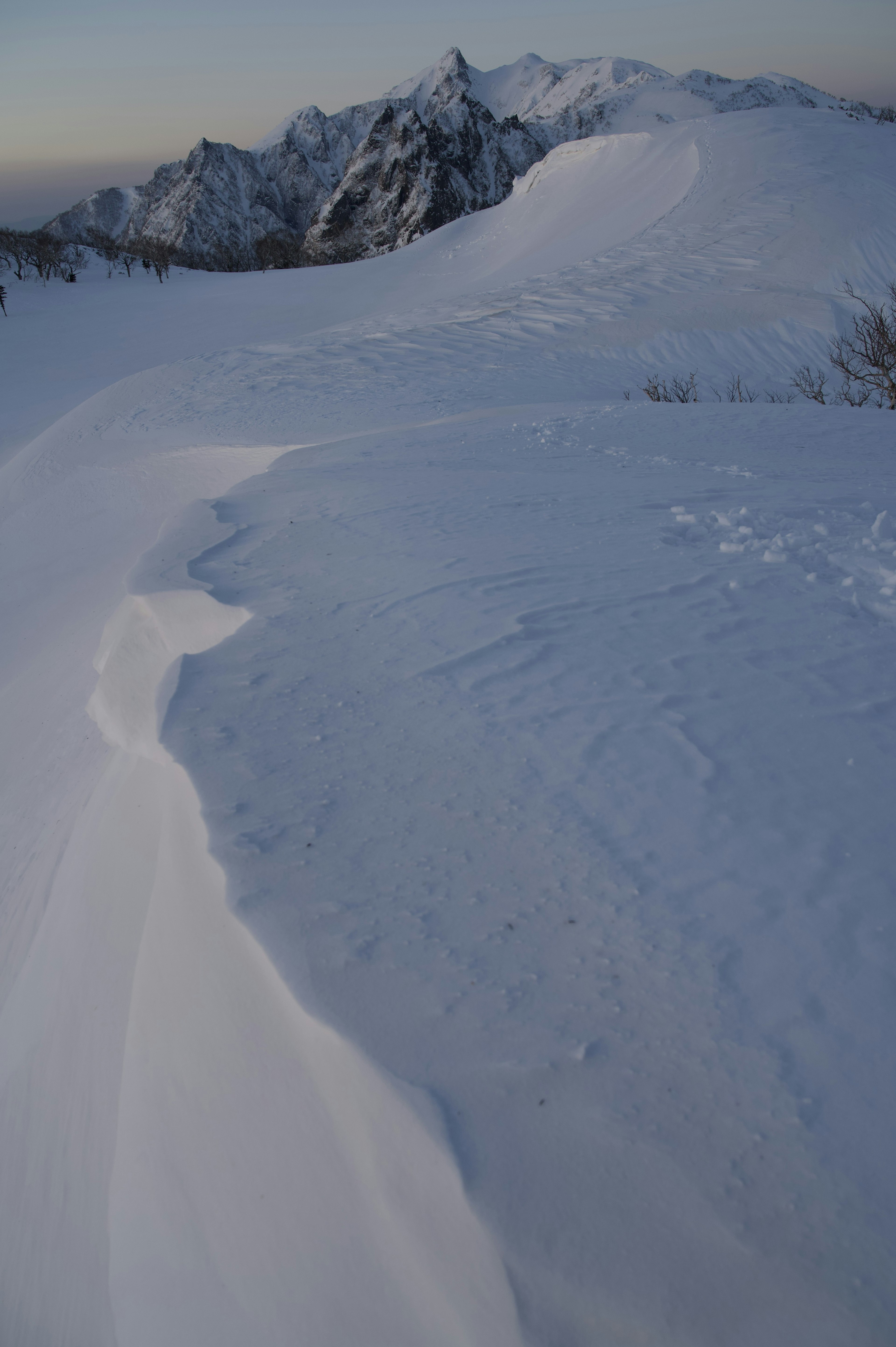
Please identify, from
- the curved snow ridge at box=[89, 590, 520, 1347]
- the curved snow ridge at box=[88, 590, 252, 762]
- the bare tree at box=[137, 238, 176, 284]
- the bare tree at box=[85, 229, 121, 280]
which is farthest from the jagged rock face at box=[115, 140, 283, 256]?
the curved snow ridge at box=[89, 590, 520, 1347]

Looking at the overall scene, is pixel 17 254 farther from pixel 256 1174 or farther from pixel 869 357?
pixel 256 1174

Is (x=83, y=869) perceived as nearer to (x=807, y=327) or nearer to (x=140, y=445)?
(x=140, y=445)

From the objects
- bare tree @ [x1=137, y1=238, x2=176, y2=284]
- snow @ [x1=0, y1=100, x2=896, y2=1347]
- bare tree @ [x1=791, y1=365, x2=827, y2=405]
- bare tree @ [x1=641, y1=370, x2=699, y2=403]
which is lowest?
bare tree @ [x1=791, y1=365, x2=827, y2=405]

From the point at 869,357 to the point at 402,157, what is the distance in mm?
64202

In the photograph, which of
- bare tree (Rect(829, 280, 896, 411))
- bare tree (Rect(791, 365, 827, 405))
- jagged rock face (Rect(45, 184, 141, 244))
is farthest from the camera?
jagged rock face (Rect(45, 184, 141, 244))

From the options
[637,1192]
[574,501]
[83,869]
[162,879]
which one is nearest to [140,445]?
[574,501]

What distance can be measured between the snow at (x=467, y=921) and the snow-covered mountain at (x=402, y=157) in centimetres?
3956

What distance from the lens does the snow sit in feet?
3.74

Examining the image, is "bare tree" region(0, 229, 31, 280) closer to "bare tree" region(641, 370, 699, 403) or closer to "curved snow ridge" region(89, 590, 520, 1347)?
"bare tree" region(641, 370, 699, 403)

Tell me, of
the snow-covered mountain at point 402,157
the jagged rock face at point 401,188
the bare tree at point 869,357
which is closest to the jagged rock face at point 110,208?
the snow-covered mountain at point 402,157

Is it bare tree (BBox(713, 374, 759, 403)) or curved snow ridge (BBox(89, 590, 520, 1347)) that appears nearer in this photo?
curved snow ridge (BBox(89, 590, 520, 1347))

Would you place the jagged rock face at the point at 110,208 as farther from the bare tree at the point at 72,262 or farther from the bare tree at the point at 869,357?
the bare tree at the point at 869,357

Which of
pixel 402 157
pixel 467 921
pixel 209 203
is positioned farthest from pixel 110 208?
pixel 467 921

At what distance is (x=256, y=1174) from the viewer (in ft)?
4.75
